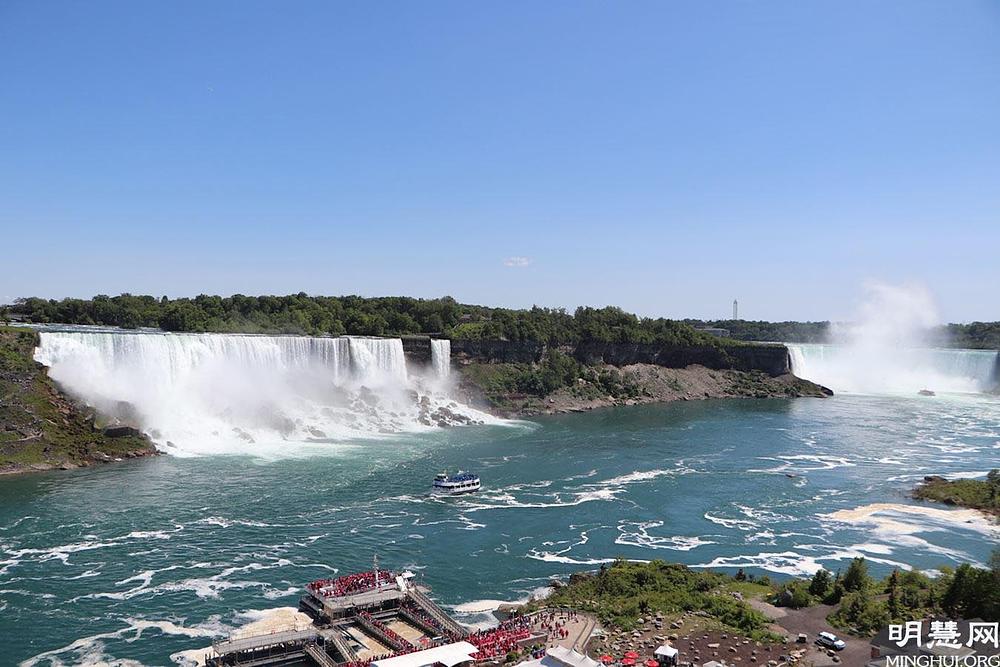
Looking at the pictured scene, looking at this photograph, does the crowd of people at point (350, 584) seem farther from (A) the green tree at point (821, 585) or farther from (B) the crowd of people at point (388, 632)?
(A) the green tree at point (821, 585)

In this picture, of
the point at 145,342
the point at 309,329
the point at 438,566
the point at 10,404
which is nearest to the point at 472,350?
the point at 309,329

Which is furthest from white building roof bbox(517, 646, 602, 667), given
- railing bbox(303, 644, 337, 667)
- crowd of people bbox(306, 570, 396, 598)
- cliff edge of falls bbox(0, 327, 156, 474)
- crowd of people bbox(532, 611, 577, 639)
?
cliff edge of falls bbox(0, 327, 156, 474)

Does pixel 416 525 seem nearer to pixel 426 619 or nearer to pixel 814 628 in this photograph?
pixel 426 619

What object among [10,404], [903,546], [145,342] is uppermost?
[145,342]

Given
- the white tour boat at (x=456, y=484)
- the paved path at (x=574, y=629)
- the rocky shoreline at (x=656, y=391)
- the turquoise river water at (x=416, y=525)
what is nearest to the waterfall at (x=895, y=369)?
the rocky shoreline at (x=656, y=391)

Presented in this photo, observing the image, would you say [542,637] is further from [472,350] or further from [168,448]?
[472,350]

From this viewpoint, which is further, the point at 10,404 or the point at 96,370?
the point at 96,370

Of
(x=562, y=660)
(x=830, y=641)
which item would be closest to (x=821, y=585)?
(x=830, y=641)
